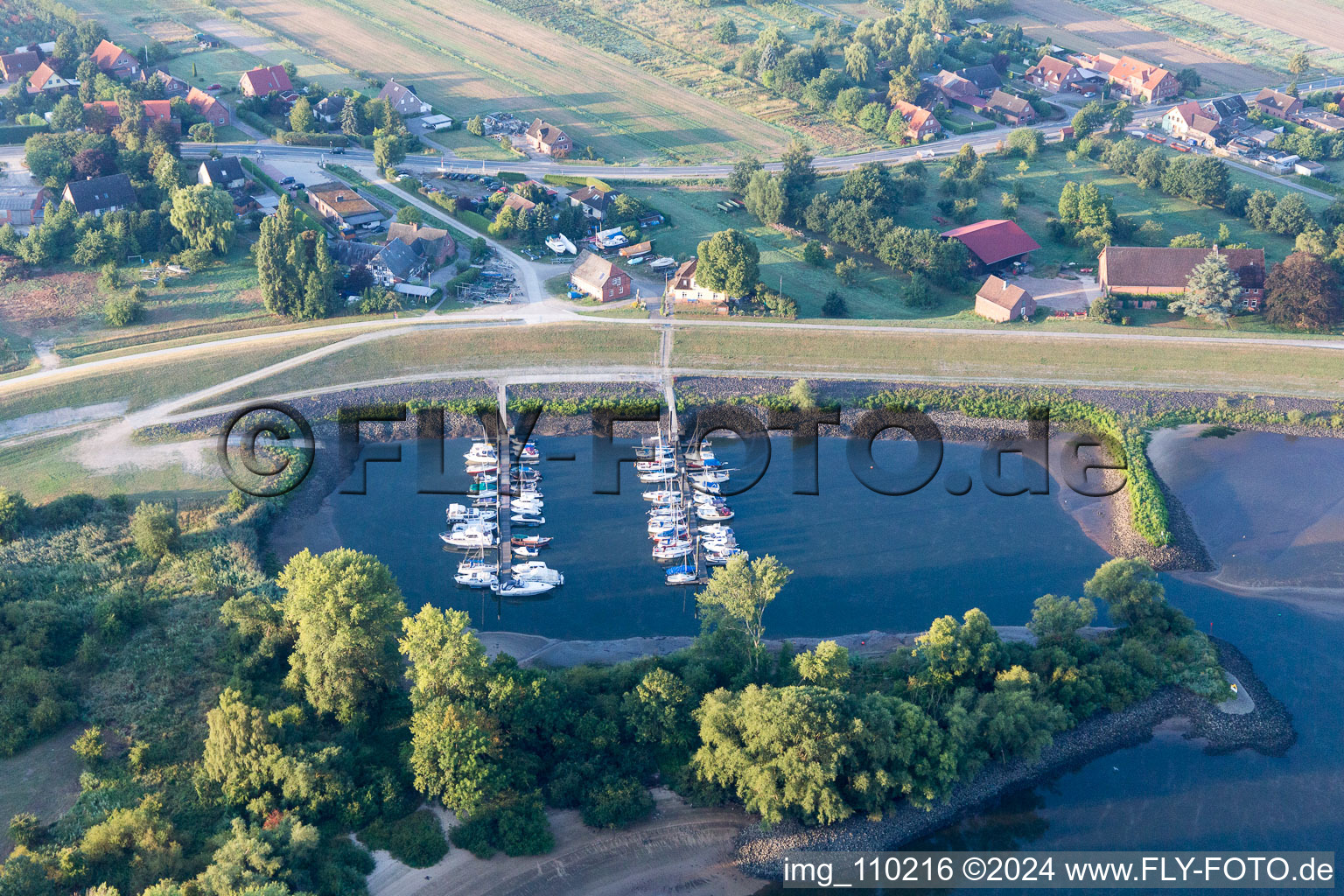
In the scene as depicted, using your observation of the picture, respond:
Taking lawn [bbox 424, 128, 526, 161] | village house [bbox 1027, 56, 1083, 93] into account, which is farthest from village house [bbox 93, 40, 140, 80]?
village house [bbox 1027, 56, 1083, 93]

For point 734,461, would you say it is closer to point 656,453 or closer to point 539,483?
point 656,453

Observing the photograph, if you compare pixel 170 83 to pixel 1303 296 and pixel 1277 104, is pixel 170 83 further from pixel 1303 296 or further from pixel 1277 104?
pixel 1277 104

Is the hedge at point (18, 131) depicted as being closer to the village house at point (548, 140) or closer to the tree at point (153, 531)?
the village house at point (548, 140)

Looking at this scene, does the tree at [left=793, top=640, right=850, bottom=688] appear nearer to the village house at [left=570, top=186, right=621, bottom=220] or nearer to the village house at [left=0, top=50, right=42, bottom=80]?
the village house at [left=570, top=186, right=621, bottom=220]

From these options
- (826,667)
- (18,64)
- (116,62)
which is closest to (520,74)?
(116,62)

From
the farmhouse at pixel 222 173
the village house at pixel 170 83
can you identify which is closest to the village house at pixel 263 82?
the village house at pixel 170 83

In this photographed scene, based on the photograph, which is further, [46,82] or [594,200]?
[46,82]
